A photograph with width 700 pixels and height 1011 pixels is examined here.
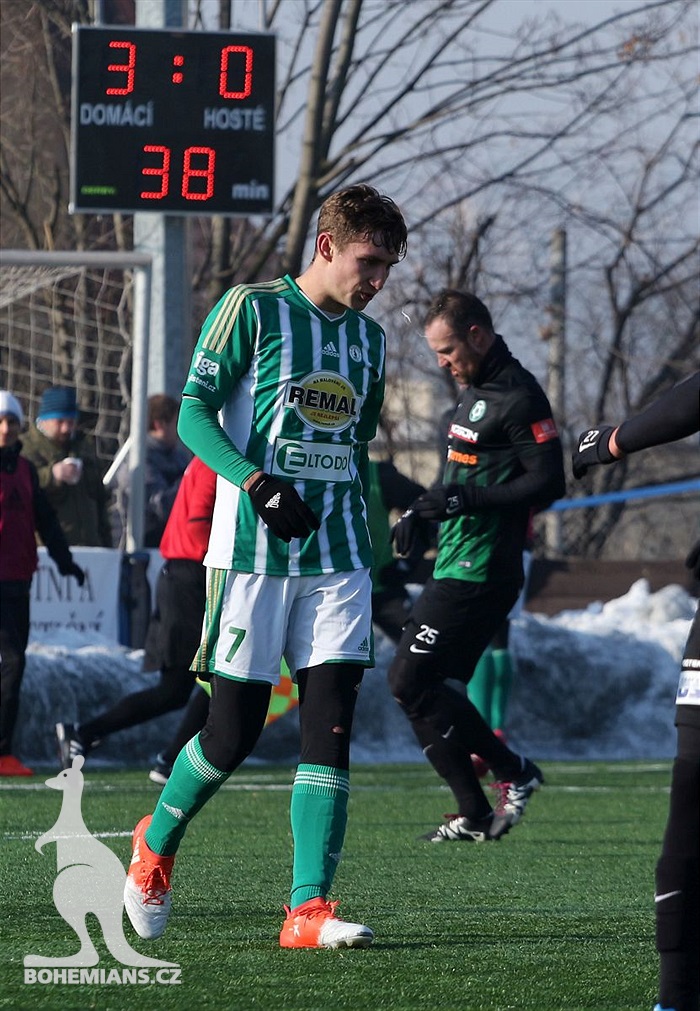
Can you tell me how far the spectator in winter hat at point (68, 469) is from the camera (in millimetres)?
11328

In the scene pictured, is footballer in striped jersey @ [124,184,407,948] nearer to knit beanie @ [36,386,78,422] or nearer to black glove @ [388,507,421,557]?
black glove @ [388,507,421,557]

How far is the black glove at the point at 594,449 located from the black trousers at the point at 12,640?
612 cm

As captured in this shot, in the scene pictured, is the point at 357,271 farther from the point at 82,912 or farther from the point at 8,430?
the point at 8,430

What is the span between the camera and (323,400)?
4.69 meters

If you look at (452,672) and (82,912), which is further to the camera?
(452,672)

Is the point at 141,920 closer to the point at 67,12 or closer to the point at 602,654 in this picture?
the point at 602,654

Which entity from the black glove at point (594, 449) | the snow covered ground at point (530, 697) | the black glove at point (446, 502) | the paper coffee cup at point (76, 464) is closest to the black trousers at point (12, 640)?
the snow covered ground at point (530, 697)

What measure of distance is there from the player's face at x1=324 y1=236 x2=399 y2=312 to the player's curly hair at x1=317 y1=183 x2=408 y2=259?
0.02m

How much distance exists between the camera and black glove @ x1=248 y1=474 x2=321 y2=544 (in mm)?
4402

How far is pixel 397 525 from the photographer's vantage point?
7.23 meters

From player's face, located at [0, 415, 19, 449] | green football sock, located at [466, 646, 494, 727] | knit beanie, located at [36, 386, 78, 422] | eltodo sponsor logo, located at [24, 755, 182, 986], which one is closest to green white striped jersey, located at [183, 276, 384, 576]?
eltodo sponsor logo, located at [24, 755, 182, 986]

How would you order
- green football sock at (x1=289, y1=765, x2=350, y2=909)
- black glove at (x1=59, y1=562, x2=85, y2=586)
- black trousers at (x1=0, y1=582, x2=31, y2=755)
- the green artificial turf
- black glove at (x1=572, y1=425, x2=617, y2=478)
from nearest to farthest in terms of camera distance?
black glove at (x1=572, y1=425, x2=617, y2=478), the green artificial turf, green football sock at (x1=289, y1=765, x2=350, y2=909), black trousers at (x1=0, y1=582, x2=31, y2=755), black glove at (x1=59, y1=562, x2=85, y2=586)

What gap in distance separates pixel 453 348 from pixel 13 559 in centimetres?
339

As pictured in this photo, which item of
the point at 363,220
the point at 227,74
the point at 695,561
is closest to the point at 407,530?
the point at 363,220
